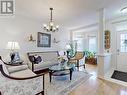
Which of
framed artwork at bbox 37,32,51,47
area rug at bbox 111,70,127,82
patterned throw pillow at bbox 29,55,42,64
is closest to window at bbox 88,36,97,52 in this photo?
framed artwork at bbox 37,32,51,47

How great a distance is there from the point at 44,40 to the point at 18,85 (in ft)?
13.7

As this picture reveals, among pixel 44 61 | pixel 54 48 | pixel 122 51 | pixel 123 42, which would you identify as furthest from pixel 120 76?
pixel 54 48

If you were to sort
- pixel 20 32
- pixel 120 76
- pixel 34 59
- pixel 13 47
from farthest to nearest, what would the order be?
1. pixel 20 32
2. pixel 34 59
3. pixel 120 76
4. pixel 13 47

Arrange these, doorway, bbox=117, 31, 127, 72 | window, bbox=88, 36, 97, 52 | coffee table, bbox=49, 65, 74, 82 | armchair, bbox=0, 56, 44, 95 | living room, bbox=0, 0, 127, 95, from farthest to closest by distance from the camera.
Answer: window, bbox=88, 36, 97, 52 < doorway, bbox=117, 31, 127, 72 < coffee table, bbox=49, 65, 74, 82 < living room, bbox=0, 0, 127, 95 < armchair, bbox=0, 56, 44, 95

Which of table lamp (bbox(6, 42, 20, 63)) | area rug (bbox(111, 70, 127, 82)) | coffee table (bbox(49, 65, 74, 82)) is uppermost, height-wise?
table lamp (bbox(6, 42, 20, 63))

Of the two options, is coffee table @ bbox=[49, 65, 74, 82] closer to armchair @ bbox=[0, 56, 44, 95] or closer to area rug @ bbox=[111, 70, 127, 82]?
armchair @ bbox=[0, 56, 44, 95]

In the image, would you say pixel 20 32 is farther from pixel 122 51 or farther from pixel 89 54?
pixel 89 54

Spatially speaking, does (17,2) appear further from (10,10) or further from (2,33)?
(2,33)

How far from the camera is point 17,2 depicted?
12.0ft

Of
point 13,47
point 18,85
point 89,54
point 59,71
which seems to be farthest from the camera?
point 89,54

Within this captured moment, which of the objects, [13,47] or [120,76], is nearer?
[13,47]

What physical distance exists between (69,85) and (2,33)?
10.6 ft

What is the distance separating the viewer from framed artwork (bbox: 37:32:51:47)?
584 centimetres

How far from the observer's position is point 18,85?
2.08m
